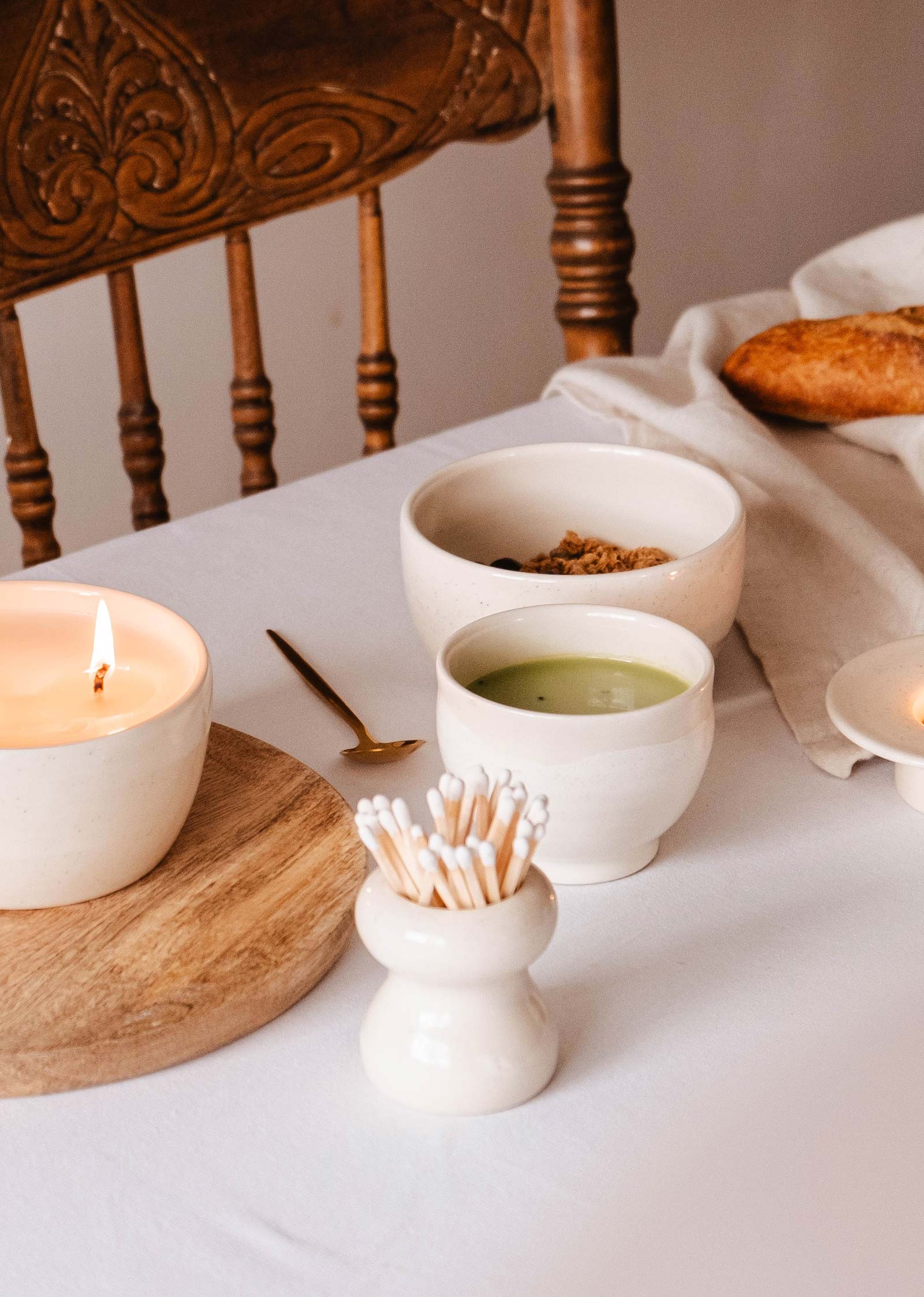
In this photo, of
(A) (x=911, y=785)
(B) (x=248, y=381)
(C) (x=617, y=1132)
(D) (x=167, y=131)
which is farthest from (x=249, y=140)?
(C) (x=617, y=1132)

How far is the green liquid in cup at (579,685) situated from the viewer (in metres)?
0.46

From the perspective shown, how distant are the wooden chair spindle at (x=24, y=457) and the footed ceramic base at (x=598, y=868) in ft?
1.89

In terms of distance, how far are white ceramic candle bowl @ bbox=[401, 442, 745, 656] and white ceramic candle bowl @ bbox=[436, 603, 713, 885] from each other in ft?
0.09

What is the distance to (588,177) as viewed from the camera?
1.04m

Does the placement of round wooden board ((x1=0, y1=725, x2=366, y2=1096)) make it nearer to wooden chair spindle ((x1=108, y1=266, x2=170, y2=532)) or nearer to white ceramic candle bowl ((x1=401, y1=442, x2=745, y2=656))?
white ceramic candle bowl ((x1=401, y1=442, x2=745, y2=656))

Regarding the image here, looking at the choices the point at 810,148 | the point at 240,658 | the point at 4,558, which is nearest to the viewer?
the point at 240,658

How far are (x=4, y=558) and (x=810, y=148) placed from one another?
69.0 inches

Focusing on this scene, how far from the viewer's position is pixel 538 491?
2.04ft

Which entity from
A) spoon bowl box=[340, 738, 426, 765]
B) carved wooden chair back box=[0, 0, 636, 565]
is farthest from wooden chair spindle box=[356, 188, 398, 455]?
spoon bowl box=[340, 738, 426, 765]

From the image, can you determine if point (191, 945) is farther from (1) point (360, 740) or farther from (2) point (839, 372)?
(2) point (839, 372)

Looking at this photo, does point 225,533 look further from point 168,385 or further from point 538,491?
point 168,385

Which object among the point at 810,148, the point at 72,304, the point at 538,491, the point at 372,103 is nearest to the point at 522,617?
the point at 538,491

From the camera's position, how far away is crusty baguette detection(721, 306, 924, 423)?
807 millimetres

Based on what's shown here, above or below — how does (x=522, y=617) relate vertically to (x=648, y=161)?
above
